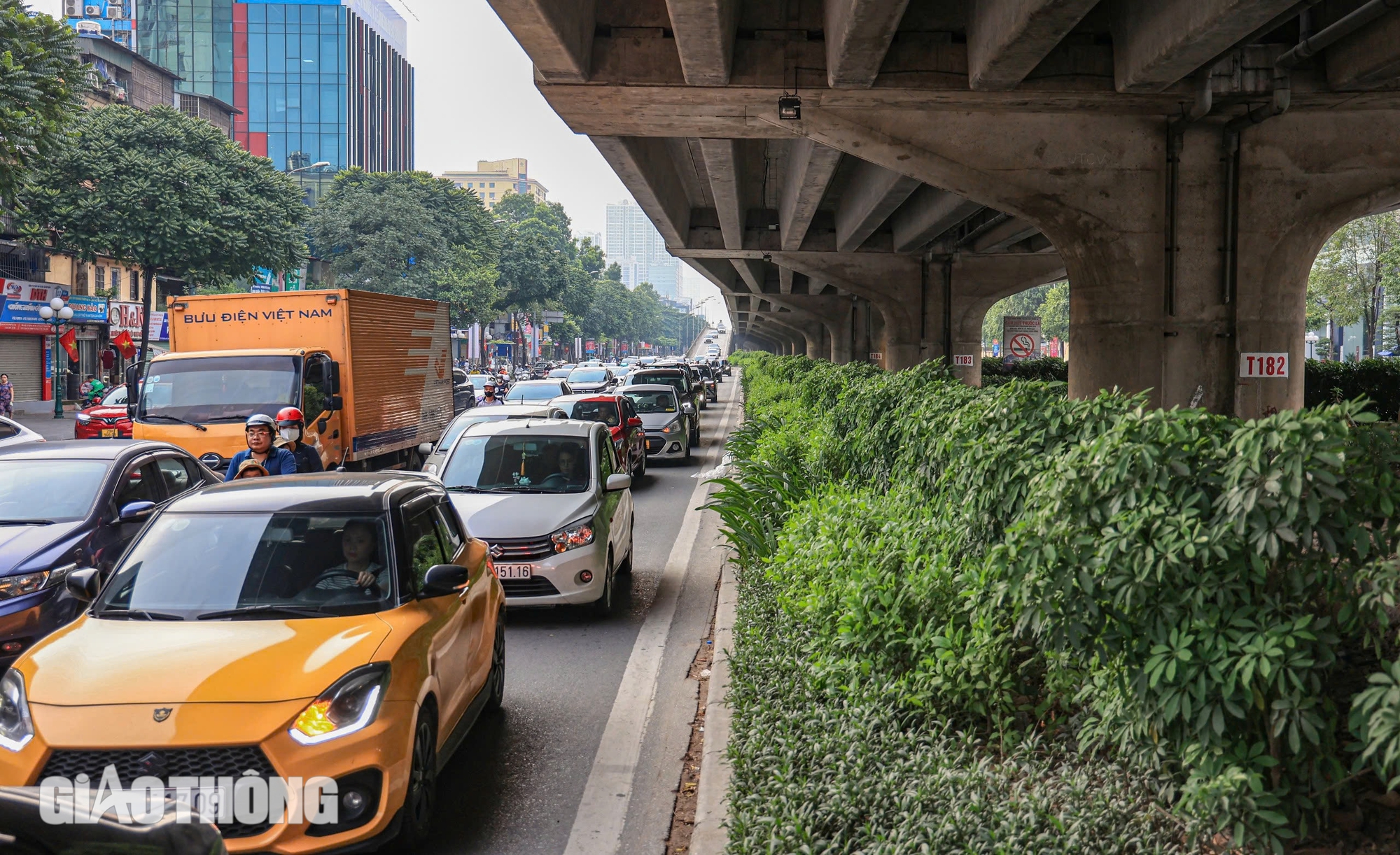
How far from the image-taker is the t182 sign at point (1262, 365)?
13.0 m

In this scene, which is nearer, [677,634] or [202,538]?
[202,538]

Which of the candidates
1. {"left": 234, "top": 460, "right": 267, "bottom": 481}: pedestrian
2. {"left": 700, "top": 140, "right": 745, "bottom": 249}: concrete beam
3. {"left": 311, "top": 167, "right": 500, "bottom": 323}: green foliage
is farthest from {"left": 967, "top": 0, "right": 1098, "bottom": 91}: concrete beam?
{"left": 311, "top": 167, "right": 500, "bottom": 323}: green foliage

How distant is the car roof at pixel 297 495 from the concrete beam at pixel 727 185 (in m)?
11.5

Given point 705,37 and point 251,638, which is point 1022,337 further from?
point 251,638

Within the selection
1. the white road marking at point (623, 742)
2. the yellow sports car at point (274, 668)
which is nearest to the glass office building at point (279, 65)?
the white road marking at point (623, 742)

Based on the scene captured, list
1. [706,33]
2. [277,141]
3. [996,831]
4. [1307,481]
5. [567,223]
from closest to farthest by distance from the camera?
1. [1307,481]
2. [996,831]
3. [706,33]
4. [277,141]
5. [567,223]

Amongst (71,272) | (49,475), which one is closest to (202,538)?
(49,475)

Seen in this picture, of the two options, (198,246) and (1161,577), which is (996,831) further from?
(198,246)

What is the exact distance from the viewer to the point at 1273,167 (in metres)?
12.6

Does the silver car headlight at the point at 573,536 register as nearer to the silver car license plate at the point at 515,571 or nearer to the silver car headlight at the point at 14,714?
the silver car license plate at the point at 515,571

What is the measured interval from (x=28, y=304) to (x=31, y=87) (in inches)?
1118

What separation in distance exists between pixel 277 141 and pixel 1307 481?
128281mm

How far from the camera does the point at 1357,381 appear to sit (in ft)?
87.0

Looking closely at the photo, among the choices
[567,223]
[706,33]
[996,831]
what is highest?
[567,223]
